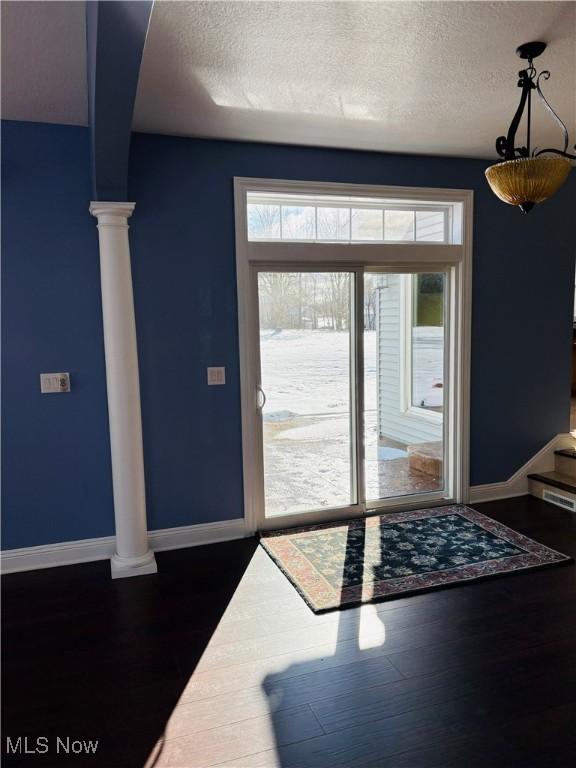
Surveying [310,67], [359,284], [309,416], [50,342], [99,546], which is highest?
[310,67]

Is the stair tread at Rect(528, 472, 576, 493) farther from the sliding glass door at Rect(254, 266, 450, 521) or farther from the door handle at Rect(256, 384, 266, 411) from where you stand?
the door handle at Rect(256, 384, 266, 411)

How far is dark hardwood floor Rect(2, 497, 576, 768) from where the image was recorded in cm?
204

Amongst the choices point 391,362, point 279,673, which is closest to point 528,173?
point 391,362

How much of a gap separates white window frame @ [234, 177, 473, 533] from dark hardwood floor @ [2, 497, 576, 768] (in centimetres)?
93

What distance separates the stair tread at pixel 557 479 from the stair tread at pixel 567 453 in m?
0.16

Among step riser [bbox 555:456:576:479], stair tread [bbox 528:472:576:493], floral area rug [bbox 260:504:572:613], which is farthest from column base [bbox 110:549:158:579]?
step riser [bbox 555:456:576:479]

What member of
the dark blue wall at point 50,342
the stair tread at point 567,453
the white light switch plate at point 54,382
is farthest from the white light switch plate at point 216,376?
the stair tread at point 567,453

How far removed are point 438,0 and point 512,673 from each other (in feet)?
8.93

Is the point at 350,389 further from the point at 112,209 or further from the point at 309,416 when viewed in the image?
the point at 112,209

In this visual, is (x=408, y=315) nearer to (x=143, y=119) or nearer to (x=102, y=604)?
(x=143, y=119)

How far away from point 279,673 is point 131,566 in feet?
4.38

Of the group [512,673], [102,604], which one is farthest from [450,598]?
[102,604]

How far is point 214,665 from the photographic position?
2.54 meters

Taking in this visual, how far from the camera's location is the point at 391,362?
439 centimetres
